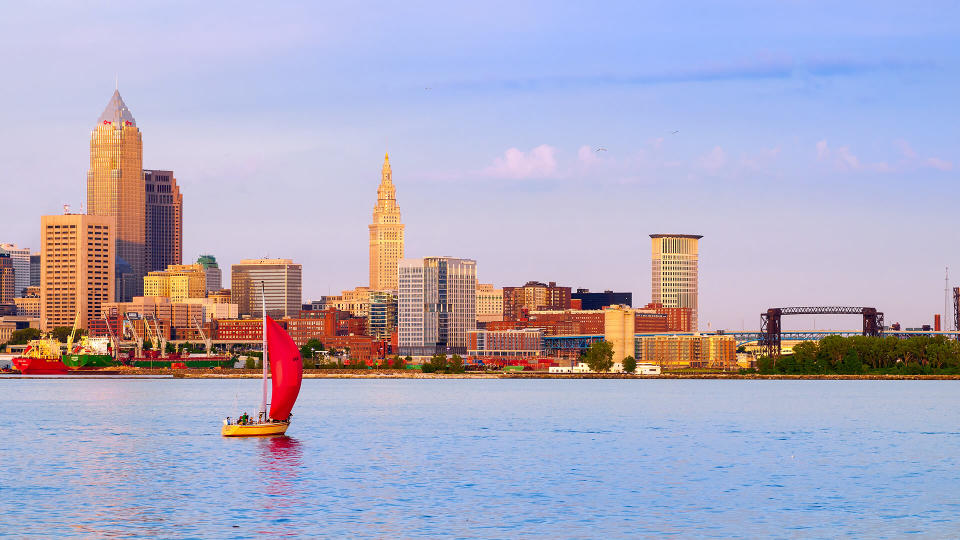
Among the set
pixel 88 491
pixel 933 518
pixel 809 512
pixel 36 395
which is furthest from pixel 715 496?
pixel 36 395

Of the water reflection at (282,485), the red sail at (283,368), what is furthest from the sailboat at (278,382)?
the water reflection at (282,485)

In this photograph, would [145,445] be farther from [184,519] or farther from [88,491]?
[184,519]

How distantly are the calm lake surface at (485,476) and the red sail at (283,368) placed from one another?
304 centimetres

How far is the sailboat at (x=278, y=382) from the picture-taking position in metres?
92.9

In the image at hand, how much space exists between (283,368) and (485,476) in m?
21.1

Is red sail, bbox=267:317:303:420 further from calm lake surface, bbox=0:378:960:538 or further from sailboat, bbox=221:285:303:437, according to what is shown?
calm lake surface, bbox=0:378:960:538

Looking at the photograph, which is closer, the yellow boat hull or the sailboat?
the sailboat

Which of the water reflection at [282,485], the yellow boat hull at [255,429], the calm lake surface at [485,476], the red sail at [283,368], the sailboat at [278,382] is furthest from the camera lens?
the yellow boat hull at [255,429]

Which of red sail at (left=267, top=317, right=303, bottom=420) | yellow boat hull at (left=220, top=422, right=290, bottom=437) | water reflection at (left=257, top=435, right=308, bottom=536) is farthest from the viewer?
yellow boat hull at (left=220, top=422, right=290, bottom=437)

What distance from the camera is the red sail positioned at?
92.8 meters

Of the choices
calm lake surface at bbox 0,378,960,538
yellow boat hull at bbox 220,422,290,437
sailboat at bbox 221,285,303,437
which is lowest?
calm lake surface at bbox 0,378,960,538

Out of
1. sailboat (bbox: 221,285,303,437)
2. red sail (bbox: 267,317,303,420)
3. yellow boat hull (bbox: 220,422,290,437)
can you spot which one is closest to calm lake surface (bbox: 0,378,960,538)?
yellow boat hull (bbox: 220,422,290,437)

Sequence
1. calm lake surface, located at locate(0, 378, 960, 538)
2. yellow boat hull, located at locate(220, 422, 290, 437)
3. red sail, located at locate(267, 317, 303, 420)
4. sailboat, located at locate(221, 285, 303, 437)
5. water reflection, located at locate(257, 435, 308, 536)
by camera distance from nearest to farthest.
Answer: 1. water reflection, located at locate(257, 435, 308, 536)
2. calm lake surface, located at locate(0, 378, 960, 538)
3. red sail, located at locate(267, 317, 303, 420)
4. sailboat, located at locate(221, 285, 303, 437)
5. yellow boat hull, located at locate(220, 422, 290, 437)

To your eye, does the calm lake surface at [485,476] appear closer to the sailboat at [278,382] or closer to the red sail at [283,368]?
the sailboat at [278,382]
